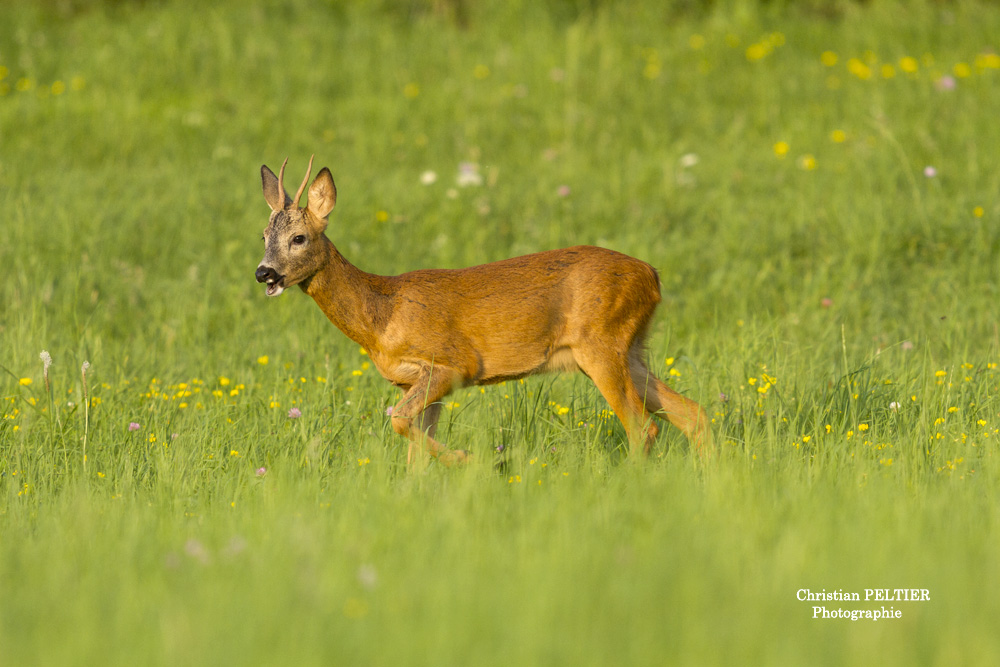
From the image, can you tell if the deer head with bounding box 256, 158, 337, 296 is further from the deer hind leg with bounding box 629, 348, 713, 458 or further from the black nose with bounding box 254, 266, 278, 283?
the deer hind leg with bounding box 629, 348, 713, 458

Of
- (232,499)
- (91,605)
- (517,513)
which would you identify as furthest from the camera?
(232,499)

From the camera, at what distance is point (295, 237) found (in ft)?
17.3

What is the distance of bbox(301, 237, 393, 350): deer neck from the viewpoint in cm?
543

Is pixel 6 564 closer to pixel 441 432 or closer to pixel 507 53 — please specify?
pixel 441 432

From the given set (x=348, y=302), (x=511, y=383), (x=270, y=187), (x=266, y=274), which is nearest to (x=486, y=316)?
(x=348, y=302)

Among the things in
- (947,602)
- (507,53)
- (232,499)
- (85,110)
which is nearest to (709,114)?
(507,53)

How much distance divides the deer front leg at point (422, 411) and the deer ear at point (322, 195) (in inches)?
33.3

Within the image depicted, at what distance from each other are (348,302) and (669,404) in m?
1.57

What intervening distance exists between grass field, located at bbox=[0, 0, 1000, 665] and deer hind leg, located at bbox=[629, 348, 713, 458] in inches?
6.6

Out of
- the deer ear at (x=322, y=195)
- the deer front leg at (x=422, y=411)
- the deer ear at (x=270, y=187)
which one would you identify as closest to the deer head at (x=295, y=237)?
the deer ear at (x=322, y=195)

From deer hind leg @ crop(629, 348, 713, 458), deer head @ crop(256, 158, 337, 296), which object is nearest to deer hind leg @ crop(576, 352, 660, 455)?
deer hind leg @ crop(629, 348, 713, 458)

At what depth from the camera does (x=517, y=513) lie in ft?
14.2

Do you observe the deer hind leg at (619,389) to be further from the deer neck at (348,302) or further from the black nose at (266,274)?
the black nose at (266,274)

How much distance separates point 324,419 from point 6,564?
2.27 m
